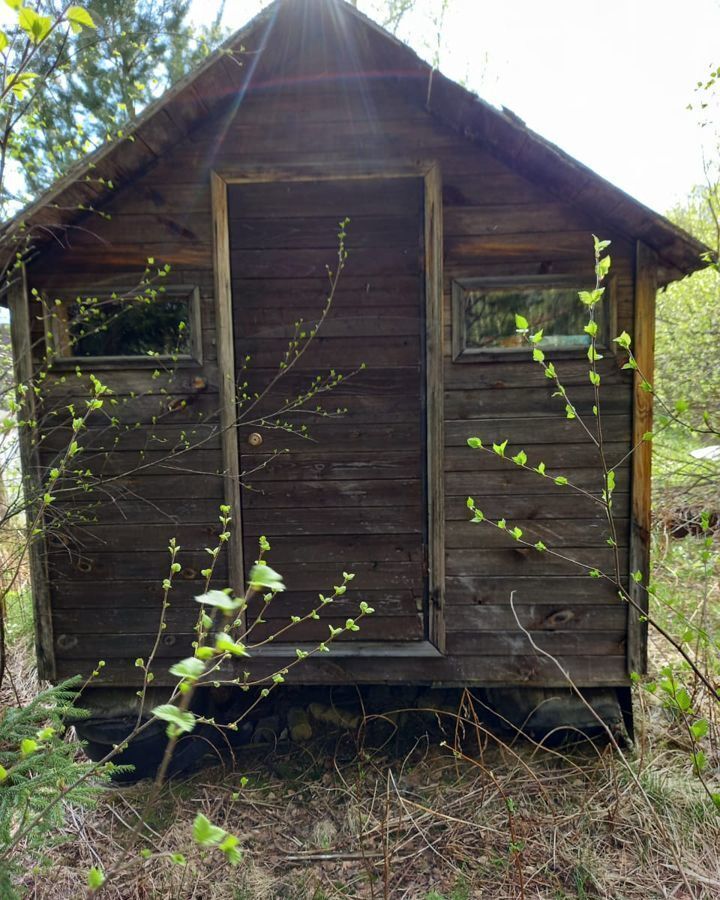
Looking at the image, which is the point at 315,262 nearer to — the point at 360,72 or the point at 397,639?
the point at 360,72

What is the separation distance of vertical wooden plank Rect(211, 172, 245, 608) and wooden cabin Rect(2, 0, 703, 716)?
0.05ft

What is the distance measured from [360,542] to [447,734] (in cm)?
154

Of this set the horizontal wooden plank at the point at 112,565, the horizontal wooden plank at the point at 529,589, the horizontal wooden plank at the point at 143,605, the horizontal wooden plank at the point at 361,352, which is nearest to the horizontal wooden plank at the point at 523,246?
the horizontal wooden plank at the point at 361,352

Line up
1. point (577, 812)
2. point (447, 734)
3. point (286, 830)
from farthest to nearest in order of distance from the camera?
point (447, 734)
point (286, 830)
point (577, 812)

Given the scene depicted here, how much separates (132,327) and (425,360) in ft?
6.10

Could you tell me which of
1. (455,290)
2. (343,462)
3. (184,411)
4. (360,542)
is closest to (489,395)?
(455,290)

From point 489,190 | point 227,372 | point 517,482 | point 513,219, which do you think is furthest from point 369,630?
point 489,190

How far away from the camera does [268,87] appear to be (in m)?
3.09

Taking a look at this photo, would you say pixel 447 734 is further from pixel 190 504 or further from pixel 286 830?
pixel 190 504

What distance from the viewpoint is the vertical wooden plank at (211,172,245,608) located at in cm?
315

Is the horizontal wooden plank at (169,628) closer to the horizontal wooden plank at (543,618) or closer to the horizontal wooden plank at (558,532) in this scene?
the horizontal wooden plank at (543,618)

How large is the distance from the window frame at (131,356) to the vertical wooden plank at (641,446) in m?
2.62

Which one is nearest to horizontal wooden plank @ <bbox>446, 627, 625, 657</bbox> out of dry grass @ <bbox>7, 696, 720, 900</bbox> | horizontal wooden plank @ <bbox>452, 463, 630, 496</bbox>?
dry grass @ <bbox>7, 696, 720, 900</bbox>

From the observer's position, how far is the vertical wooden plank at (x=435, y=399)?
3104 mm
